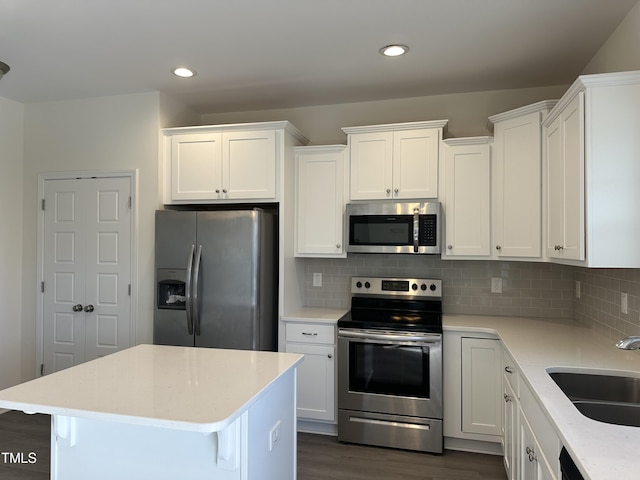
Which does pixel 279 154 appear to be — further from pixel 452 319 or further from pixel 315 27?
pixel 452 319

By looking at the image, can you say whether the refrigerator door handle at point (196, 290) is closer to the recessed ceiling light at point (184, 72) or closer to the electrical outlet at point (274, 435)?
the recessed ceiling light at point (184, 72)

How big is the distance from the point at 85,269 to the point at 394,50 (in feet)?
9.80

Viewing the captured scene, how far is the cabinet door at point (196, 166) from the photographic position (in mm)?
3367

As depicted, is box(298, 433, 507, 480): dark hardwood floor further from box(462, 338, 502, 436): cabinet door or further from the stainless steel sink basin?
the stainless steel sink basin

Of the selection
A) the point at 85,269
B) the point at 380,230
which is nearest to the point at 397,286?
the point at 380,230

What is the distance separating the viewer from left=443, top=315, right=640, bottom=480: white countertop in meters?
1.11

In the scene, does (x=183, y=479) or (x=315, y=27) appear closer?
(x=183, y=479)

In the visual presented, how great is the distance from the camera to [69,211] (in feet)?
11.9

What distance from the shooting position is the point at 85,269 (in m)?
3.57

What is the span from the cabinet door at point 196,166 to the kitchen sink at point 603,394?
2630mm

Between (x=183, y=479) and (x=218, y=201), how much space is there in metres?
2.22

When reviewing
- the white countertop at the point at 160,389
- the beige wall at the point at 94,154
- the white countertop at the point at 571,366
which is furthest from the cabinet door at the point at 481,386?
the beige wall at the point at 94,154

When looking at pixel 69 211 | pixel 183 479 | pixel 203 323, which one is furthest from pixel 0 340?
pixel 183 479

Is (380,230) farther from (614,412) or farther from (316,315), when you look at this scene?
(614,412)
